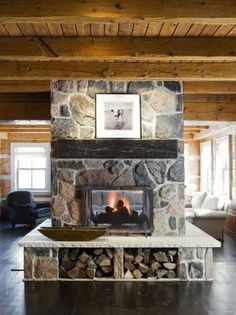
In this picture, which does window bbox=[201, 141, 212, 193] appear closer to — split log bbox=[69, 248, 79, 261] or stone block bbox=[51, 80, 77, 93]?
stone block bbox=[51, 80, 77, 93]

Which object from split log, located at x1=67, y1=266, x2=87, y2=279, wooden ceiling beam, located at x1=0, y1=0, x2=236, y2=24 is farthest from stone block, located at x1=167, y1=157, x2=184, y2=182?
wooden ceiling beam, located at x1=0, y1=0, x2=236, y2=24

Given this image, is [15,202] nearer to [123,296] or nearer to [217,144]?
[217,144]

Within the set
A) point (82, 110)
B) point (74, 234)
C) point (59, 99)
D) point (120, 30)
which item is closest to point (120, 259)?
point (74, 234)

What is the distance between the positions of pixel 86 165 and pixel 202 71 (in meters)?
1.94

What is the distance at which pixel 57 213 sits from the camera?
233 inches

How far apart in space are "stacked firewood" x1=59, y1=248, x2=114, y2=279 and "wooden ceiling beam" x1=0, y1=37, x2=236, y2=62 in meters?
2.48

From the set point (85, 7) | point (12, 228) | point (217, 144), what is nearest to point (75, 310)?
point (85, 7)

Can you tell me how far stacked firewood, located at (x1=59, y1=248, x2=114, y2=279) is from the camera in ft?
18.1

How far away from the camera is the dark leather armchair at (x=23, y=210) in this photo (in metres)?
10.4

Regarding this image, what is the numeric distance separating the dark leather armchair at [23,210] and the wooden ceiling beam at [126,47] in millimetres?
6526

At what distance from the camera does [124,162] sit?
5.91 metres

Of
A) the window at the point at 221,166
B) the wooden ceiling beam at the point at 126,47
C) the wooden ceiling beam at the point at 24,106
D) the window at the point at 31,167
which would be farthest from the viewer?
the window at the point at 31,167

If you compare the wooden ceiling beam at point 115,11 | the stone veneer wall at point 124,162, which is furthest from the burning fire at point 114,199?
the wooden ceiling beam at point 115,11

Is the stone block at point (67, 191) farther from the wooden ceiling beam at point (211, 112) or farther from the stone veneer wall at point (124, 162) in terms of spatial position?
the wooden ceiling beam at point (211, 112)
